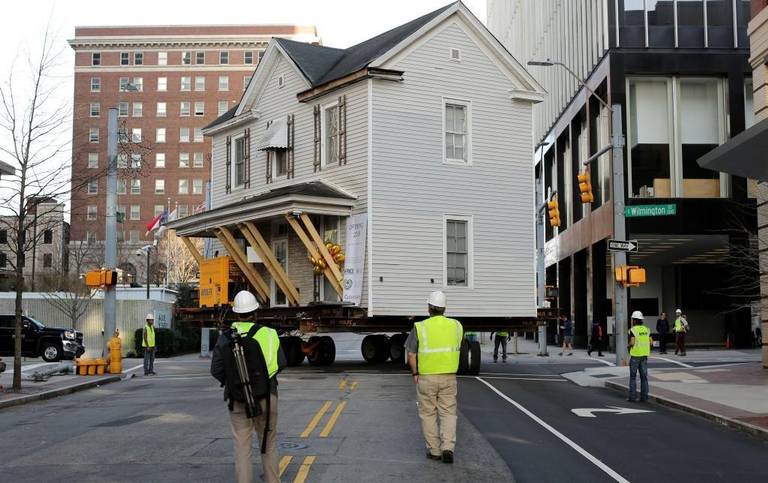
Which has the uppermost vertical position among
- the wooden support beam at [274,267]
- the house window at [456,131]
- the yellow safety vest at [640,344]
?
the house window at [456,131]

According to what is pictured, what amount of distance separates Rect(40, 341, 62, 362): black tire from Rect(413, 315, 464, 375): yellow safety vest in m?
28.6

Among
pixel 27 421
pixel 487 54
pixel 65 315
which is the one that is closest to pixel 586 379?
pixel 487 54

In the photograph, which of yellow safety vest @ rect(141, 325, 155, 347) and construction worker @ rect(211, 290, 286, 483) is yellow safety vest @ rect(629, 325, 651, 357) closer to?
construction worker @ rect(211, 290, 286, 483)

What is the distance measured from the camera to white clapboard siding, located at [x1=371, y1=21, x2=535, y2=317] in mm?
24891

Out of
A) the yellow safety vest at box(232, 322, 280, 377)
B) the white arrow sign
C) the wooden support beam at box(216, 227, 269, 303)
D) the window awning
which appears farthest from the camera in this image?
the window awning

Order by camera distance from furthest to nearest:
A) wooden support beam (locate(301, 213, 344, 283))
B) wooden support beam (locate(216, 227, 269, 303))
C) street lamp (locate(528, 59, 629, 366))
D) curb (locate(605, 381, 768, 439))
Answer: wooden support beam (locate(216, 227, 269, 303)) < street lamp (locate(528, 59, 629, 366)) < wooden support beam (locate(301, 213, 344, 283)) < curb (locate(605, 381, 768, 439))

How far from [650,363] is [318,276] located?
12.6 metres

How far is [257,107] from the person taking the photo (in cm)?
3059

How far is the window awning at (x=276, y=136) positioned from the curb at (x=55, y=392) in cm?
884

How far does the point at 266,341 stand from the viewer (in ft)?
27.3

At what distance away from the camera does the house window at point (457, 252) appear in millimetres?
25766

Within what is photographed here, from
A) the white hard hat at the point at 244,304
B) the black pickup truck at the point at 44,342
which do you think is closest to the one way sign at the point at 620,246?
the white hard hat at the point at 244,304

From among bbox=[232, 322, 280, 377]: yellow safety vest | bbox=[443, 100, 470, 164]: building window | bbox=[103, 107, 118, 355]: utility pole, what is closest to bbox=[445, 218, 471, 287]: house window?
bbox=[443, 100, 470, 164]: building window

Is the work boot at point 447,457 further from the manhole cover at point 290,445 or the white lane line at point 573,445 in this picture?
the manhole cover at point 290,445
